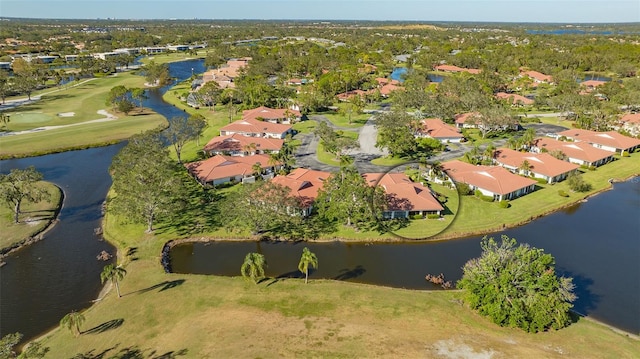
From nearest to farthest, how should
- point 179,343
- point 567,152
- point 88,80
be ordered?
point 179,343, point 567,152, point 88,80

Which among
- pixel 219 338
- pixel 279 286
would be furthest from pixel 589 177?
pixel 219 338

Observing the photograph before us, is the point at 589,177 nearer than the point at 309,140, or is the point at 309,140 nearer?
the point at 589,177

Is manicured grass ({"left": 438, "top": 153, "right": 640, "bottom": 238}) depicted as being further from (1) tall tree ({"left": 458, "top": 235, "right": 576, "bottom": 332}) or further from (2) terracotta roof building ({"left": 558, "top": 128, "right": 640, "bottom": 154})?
(1) tall tree ({"left": 458, "top": 235, "right": 576, "bottom": 332})

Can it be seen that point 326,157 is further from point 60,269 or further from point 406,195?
point 60,269

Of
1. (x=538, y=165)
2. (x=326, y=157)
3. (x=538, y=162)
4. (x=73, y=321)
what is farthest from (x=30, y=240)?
(x=538, y=162)

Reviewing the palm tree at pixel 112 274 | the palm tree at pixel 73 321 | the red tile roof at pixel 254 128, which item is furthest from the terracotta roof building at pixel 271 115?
the palm tree at pixel 73 321

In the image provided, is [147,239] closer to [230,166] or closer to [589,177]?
[230,166]

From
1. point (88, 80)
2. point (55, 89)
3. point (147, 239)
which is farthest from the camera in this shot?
point (88, 80)
